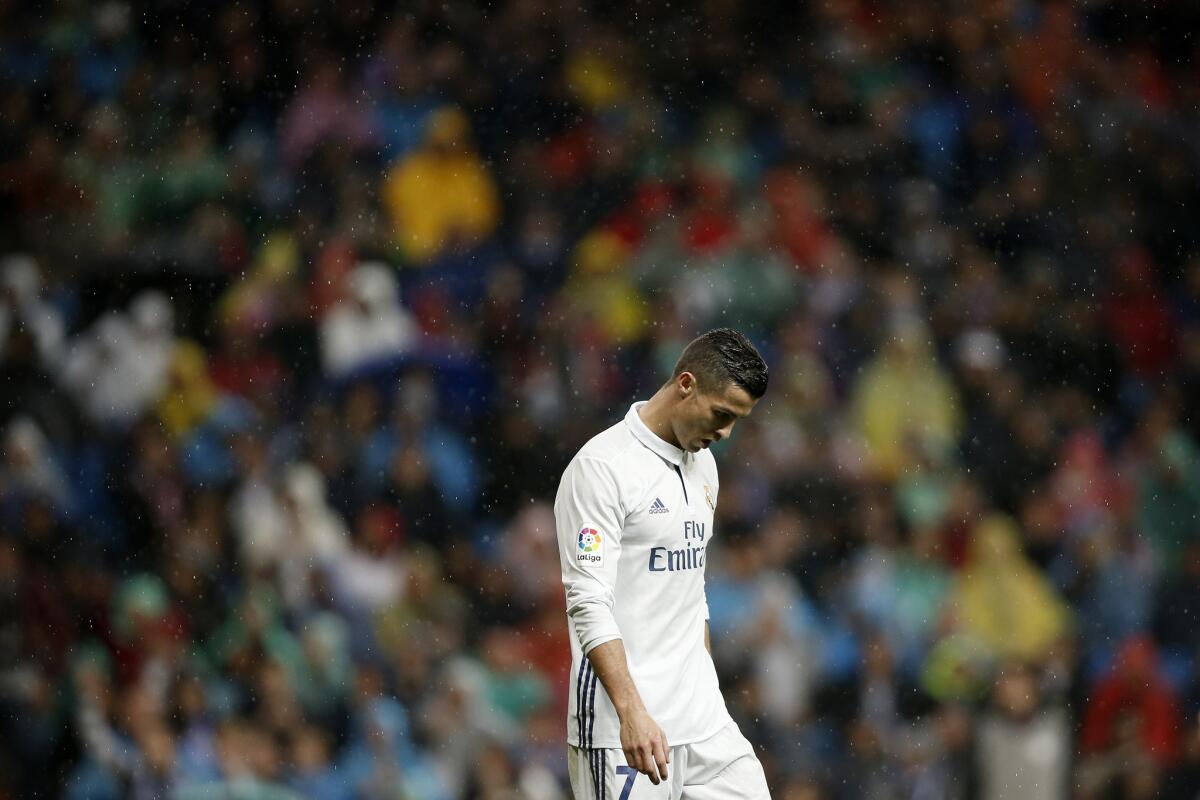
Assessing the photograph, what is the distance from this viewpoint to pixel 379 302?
6.31 metres

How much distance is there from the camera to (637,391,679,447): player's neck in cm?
274

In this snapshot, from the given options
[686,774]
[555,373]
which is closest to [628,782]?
[686,774]

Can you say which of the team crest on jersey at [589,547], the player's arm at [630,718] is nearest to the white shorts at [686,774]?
the player's arm at [630,718]

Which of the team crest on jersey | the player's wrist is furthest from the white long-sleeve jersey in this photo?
the player's wrist

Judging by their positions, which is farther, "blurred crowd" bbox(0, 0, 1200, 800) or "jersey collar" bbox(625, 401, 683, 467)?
"blurred crowd" bbox(0, 0, 1200, 800)

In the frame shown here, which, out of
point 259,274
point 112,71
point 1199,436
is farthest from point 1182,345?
point 112,71

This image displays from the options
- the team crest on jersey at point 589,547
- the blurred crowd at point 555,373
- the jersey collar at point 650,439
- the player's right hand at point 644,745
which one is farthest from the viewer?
the blurred crowd at point 555,373

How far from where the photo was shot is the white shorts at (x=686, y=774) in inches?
104

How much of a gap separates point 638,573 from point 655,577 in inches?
1.3

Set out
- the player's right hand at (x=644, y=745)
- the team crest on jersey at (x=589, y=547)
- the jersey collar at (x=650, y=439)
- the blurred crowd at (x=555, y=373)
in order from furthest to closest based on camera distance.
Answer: the blurred crowd at (x=555, y=373), the jersey collar at (x=650, y=439), the team crest on jersey at (x=589, y=547), the player's right hand at (x=644, y=745)

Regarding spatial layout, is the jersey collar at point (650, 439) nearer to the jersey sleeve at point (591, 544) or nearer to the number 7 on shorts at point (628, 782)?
the jersey sleeve at point (591, 544)

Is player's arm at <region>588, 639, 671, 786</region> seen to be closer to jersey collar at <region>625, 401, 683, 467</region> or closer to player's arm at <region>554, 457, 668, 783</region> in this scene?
player's arm at <region>554, 457, 668, 783</region>

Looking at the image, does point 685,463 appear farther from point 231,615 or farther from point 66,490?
point 66,490

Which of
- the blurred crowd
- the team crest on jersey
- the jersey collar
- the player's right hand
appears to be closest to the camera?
the player's right hand
